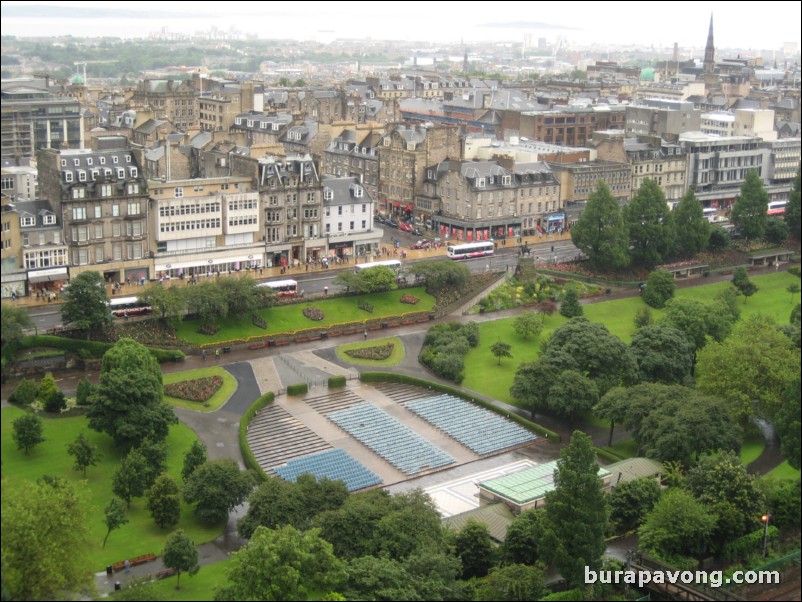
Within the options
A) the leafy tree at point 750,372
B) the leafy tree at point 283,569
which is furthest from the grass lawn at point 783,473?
the leafy tree at point 283,569

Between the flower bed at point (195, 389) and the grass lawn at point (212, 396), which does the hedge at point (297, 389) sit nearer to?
the grass lawn at point (212, 396)

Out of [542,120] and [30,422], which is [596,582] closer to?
[30,422]

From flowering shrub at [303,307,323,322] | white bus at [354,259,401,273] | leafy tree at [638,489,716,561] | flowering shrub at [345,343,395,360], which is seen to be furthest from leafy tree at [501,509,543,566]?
white bus at [354,259,401,273]

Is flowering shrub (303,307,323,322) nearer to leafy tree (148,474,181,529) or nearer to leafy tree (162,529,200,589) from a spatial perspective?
leafy tree (148,474,181,529)

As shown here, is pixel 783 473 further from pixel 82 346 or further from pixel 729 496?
pixel 82 346

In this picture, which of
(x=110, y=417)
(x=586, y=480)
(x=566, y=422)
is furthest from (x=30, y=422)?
(x=566, y=422)

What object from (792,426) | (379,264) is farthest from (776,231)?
(792,426)
